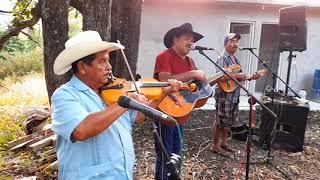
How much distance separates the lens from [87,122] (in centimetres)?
177

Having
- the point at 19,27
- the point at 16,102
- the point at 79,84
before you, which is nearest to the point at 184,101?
the point at 79,84

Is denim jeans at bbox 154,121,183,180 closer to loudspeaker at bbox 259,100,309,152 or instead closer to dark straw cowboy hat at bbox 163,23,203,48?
dark straw cowboy hat at bbox 163,23,203,48

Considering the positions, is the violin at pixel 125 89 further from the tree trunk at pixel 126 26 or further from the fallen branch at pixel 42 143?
the fallen branch at pixel 42 143

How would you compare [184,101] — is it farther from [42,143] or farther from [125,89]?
[42,143]

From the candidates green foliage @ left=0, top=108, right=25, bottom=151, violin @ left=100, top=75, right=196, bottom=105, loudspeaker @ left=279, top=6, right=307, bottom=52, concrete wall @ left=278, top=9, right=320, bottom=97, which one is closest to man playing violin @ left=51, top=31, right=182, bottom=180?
violin @ left=100, top=75, right=196, bottom=105

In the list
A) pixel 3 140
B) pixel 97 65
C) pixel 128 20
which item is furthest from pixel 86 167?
pixel 3 140

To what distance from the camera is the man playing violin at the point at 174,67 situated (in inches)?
144

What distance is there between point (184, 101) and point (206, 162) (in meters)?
1.70

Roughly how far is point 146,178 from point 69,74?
1755 mm

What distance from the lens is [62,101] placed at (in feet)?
6.09

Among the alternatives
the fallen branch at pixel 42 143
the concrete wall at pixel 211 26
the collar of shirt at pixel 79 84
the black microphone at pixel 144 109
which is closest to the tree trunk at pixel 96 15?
the collar of shirt at pixel 79 84

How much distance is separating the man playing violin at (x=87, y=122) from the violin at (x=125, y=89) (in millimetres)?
182

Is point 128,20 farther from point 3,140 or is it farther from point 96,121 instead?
point 96,121

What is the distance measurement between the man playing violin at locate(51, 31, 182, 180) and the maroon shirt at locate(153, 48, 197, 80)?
1.65 meters
